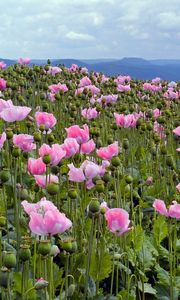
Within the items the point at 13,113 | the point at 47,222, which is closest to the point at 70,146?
the point at 13,113

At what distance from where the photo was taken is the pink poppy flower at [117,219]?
2434mm

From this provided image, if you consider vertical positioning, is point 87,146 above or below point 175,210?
above

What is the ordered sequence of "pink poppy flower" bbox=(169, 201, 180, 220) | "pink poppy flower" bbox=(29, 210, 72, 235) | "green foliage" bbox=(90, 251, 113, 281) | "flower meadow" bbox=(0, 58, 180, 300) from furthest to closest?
"green foliage" bbox=(90, 251, 113, 281) → "pink poppy flower" bbox=(169, 201, 180, 220) → "flower meadow" bbox=(0, 58, 180, 300) → "pink poppy flower" bbox=(29, 210, 72, 235)

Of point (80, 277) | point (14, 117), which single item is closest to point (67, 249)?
point (80, 277)

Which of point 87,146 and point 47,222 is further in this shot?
point 87,146

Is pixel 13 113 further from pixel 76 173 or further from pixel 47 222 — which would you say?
pixel 47 222

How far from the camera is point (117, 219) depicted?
2.45 m

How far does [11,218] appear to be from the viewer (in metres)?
3.62

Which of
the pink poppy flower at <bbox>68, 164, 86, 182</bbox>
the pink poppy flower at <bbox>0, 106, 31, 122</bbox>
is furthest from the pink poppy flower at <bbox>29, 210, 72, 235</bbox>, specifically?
the pink poppy flower at <bbox>0, 106, 31, 122</bbox>

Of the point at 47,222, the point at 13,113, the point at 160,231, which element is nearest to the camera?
the point at 47,222

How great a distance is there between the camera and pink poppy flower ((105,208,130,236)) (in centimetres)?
243

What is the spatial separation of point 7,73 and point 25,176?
13.7 feet

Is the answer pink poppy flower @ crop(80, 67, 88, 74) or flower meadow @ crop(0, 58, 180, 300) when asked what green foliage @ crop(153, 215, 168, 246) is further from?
pink poppy flower @ crop(80, 67, 88, 74)

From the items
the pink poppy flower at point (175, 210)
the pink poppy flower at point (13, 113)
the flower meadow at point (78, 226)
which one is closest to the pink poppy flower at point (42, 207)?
the flower meadow at point (78, 226)
